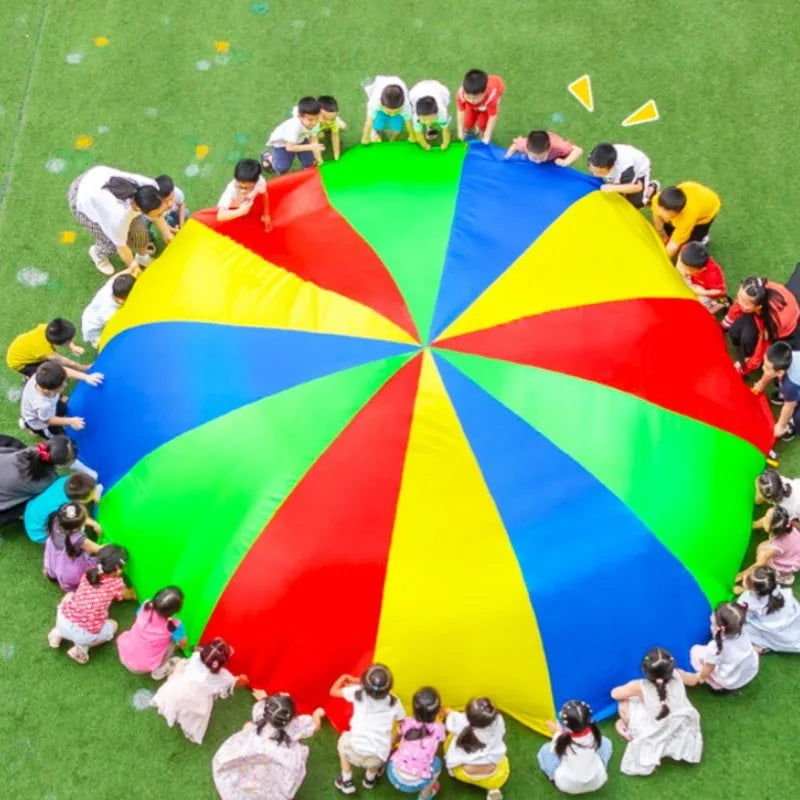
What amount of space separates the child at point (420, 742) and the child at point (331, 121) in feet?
11.6

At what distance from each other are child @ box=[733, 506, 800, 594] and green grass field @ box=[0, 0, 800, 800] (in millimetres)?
731

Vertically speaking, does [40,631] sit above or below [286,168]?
below

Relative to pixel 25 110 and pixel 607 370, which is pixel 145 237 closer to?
pixel 25 110

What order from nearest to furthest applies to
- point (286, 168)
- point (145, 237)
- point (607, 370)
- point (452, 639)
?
point (452, 639), point (607, 370), point (145, 237), point (286, 168)

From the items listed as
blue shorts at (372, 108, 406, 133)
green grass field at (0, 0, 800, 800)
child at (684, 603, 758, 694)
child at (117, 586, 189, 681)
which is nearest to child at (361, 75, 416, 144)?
blue shorts at (372, 108, 406, 133)

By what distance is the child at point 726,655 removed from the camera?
4.92 m

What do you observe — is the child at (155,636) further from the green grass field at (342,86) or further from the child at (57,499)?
the green grass field at (342,86)

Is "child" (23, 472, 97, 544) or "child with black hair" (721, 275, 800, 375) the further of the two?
"child with black hair" (721, 275, 800, 375)

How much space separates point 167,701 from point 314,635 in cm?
81

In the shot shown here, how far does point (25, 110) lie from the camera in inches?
288

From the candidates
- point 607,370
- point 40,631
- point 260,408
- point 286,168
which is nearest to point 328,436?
point 260,408

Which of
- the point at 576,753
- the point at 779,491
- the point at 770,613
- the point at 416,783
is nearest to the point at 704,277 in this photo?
the point at 779,491

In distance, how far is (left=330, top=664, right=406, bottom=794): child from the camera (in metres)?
4.68

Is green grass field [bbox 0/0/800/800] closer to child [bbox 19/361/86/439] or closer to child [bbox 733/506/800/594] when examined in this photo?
child [bbox 19/361/86/439]
